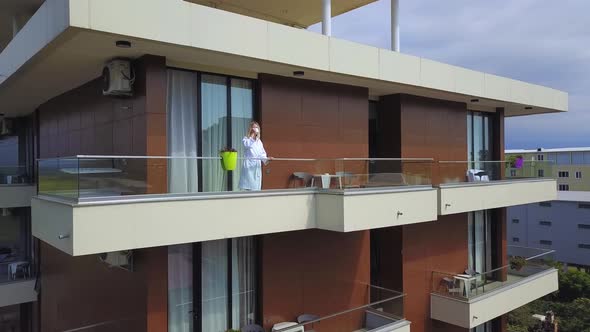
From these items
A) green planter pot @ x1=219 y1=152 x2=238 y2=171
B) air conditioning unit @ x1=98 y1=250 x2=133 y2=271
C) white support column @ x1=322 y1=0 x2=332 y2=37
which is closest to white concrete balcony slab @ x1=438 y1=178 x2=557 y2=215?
white support column @ x1=322 y1=0 x2=332 y2=37

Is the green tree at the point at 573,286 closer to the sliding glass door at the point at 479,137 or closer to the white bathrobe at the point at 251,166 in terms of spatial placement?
the sliding glass door at the point at 479,137

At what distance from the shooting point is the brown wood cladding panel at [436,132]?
12477 millimetres

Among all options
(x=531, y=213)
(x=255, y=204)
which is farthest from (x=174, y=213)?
(x=531, y=213)

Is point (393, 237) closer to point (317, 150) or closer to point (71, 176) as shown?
point (317, 150)

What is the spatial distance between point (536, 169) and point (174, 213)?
13349 mm

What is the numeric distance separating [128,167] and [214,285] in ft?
11.3

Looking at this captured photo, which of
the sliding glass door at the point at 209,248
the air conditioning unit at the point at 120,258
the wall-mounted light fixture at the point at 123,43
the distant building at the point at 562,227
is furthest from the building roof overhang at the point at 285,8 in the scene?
the distant building at the point at 562,227

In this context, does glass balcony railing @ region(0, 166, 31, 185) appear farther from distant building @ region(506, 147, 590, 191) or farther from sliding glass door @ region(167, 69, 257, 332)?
distant building @ region(506, 147, 590, 191)

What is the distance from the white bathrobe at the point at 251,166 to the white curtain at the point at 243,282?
1.74 metres

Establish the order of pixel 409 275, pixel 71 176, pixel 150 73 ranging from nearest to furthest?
pixel 71 176 → pixel 150 73 → pixel 409 275

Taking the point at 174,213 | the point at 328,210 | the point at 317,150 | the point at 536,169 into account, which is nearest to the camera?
the point at 174,213

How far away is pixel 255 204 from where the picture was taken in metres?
8.01

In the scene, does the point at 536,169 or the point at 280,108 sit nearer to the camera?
the point at 280,108

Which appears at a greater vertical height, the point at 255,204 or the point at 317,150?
the point at 317,150
